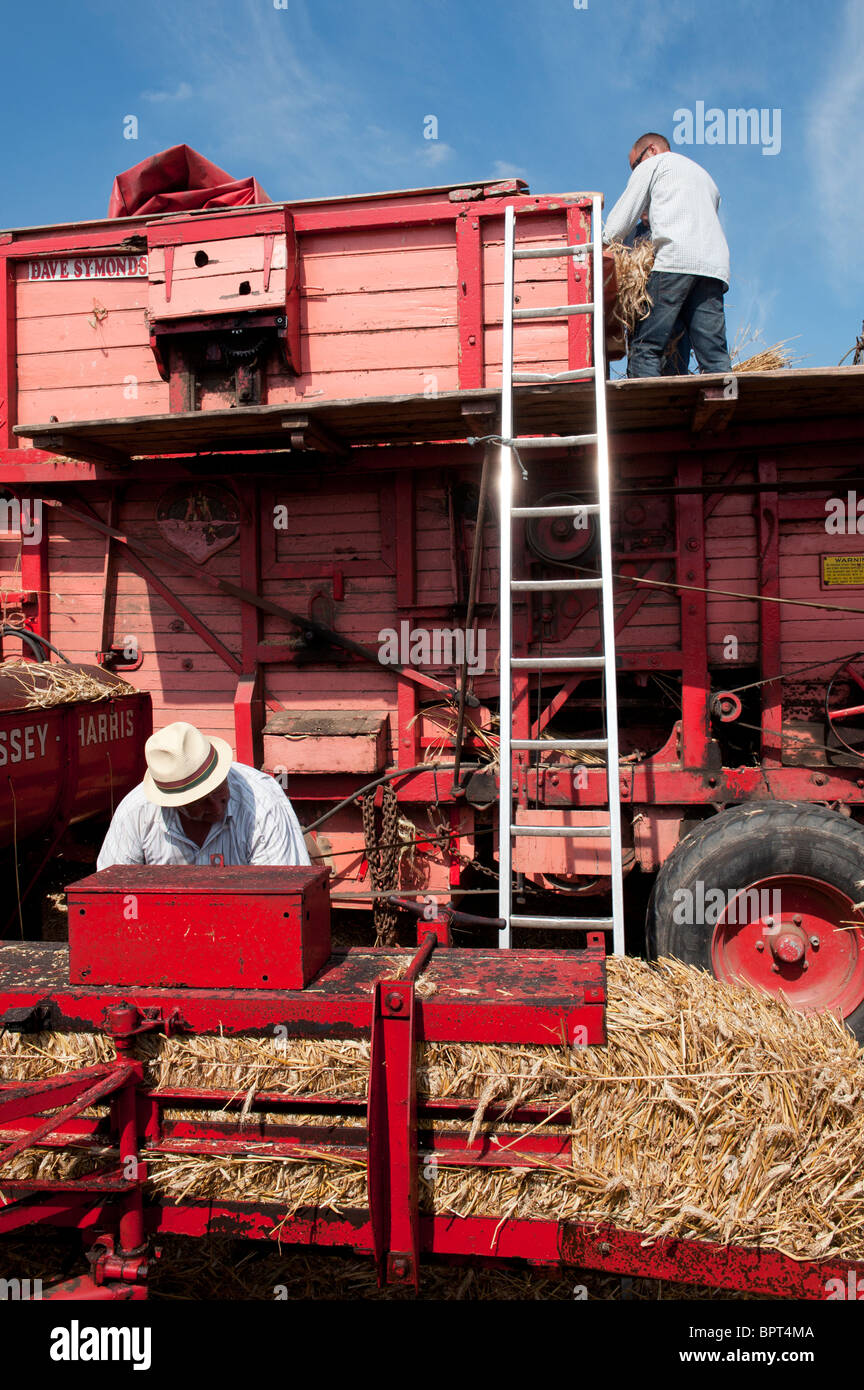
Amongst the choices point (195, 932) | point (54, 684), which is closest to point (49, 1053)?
point (195, 932)

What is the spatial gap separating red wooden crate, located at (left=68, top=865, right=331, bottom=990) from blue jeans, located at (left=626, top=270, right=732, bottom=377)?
3957 millimetres

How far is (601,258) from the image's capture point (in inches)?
176

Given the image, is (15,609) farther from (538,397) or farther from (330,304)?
(538,397)

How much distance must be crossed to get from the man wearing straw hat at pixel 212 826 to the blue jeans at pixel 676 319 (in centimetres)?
346

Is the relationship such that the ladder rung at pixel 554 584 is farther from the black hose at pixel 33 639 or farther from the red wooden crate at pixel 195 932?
the black hose at pixel 33 639

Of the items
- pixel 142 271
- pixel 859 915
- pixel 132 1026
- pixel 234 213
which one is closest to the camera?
pixel 132 1026

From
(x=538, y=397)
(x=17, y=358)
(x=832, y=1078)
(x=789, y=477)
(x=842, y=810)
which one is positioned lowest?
(x=832, y=1078)

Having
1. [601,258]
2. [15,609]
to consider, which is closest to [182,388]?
[15,609]

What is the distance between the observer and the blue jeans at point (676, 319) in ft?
16.4

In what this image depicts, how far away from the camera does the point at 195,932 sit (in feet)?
8.79

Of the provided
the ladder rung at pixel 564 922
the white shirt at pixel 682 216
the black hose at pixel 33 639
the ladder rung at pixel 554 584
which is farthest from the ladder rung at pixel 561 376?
the black hose at pixel 33 639

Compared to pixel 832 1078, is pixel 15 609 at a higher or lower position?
higher

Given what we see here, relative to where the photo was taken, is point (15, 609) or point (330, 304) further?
point (15, 609)

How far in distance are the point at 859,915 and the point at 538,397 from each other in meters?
3.24
